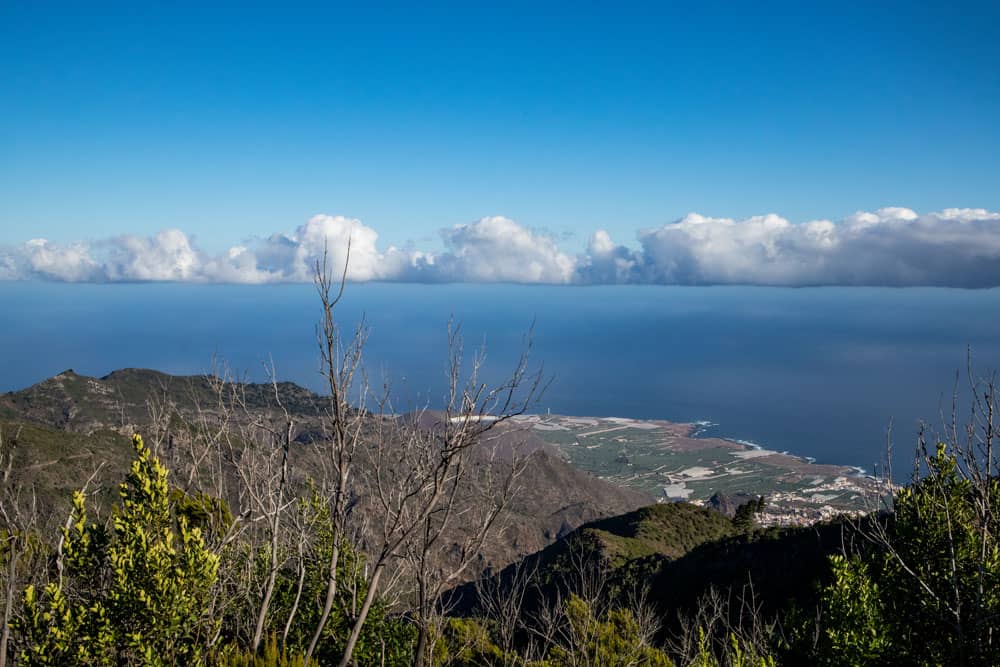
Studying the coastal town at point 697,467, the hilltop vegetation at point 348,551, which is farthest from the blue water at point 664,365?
the hilltop vegetation at point 348,551

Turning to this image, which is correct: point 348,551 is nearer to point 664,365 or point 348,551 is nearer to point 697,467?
point 697,467

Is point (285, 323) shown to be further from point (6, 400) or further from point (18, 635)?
point (18, 635)

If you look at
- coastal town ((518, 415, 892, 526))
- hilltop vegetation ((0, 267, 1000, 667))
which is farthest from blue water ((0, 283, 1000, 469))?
hilltop vegetation ((0, 267, 1000, 667))

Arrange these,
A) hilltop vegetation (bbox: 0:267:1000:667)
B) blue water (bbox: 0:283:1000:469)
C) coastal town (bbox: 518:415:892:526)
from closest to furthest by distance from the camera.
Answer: hilltop vegetation (bbox: 0:267:1000:667)
coastal town (bbox: 518:415:892:526)
blue water (bbox: 0:283:1000:469)

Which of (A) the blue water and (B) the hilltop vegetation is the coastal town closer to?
(A) the blue water

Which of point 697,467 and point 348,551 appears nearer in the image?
point 348,551

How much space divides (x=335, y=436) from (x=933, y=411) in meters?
107

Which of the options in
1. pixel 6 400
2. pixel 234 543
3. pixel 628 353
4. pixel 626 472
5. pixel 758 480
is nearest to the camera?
pixel 234 543

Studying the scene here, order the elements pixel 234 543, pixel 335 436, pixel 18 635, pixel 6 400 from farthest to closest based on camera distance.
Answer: pixel 6 400 → pixel 234 543 → pixel 18 635 → pixel 335 436

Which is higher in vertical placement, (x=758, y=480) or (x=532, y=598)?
(x=532, y=598)

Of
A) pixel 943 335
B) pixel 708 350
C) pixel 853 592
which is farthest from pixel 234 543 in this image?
pixel 943 335

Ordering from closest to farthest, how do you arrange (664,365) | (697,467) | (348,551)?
(348,551) → (697,467) → (664,365)

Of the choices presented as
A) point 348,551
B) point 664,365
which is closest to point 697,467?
point 664,365

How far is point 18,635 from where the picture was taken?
771cm
